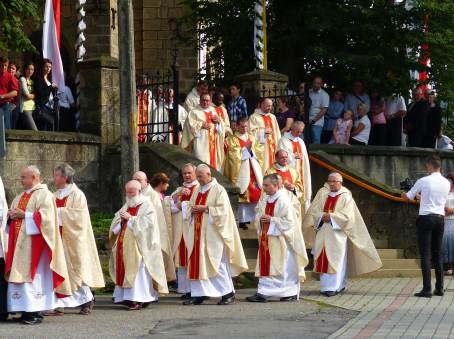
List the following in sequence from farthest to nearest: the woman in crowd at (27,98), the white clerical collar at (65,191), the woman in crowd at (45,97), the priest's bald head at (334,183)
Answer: the woman in crowd at (45,97)
the woman in crowd at (27,98)
the priest's bald head at (334,183)
the white clerical collar at (65,191)

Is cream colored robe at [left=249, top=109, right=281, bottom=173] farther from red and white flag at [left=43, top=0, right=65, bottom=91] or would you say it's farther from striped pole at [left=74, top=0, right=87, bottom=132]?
red and white flag at [left=43, top=0, right=65, bottom=91]

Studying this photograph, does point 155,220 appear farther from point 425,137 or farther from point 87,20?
point 87,20

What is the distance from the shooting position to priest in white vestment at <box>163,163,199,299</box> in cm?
1894

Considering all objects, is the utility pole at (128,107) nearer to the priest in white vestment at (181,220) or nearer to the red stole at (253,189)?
the priest in white vestment at (181,220)

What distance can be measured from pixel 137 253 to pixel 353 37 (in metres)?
12.4

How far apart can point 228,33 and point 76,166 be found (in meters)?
8.15

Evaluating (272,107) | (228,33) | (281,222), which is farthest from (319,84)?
(281,222)

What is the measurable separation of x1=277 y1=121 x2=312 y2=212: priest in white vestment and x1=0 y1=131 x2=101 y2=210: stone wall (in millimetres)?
3102

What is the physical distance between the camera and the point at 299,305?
1789 cm

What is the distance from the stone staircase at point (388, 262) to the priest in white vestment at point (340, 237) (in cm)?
123

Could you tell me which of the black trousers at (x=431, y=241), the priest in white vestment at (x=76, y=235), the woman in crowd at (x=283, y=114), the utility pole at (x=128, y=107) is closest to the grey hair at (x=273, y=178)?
the utility pole at (x=128, y=107)

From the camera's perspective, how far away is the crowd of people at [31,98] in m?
21.7

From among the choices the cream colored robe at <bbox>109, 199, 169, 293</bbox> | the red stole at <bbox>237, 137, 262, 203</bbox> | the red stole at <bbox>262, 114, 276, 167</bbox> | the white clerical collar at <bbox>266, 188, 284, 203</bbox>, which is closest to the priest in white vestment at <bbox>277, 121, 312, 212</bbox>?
the red stole at <bbox>262, 114, 276, 167</bbox>

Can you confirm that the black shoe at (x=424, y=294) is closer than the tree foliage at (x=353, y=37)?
Yes
